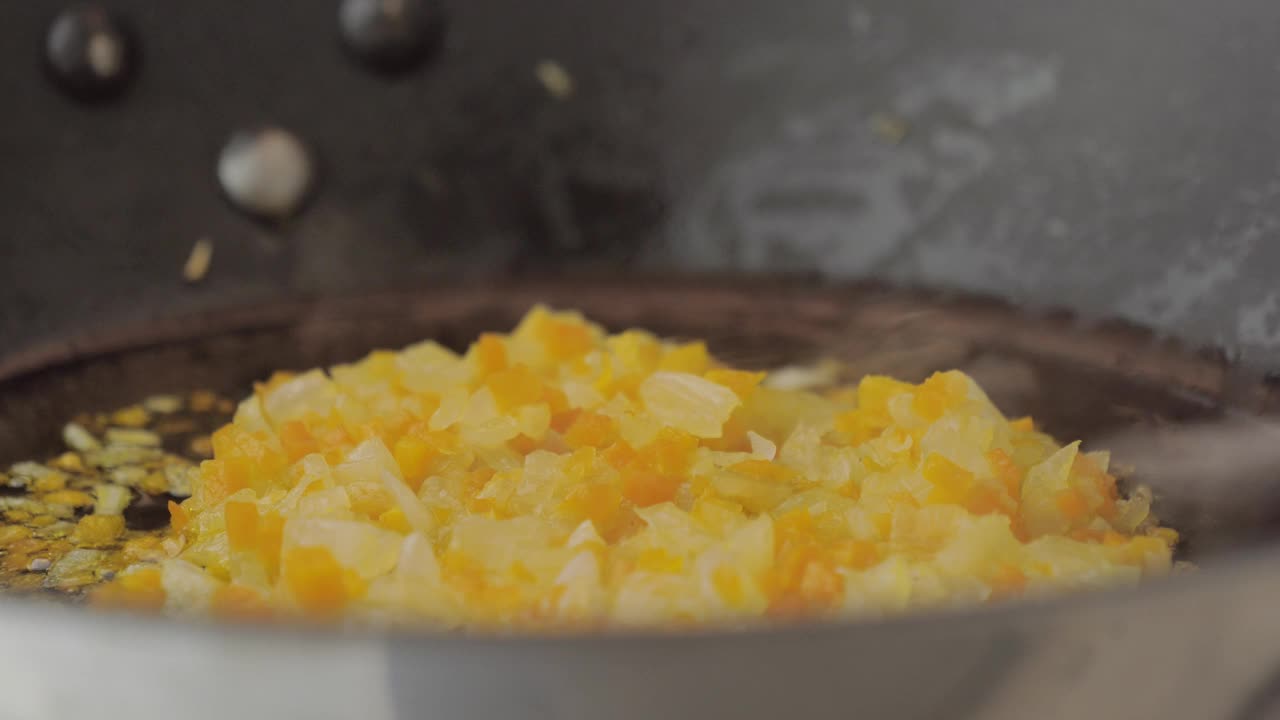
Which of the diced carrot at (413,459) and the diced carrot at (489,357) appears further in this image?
the diced carrot at (489,357)

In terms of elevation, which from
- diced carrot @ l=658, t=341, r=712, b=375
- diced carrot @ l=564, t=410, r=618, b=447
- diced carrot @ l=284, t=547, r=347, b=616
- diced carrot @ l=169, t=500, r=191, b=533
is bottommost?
diced carrot @ l=284, t=547, r=347, b=616

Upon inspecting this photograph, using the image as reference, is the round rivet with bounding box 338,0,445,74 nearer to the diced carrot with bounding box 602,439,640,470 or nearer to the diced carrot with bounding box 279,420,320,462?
the diced carrot with bounding box 279,420,320,462

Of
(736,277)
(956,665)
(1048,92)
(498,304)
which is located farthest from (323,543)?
(1048,92)

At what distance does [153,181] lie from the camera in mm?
1234

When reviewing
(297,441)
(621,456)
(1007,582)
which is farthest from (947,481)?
(297,441)

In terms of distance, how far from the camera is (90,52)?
1173mm

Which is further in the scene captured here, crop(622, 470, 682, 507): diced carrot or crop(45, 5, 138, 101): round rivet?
crop(45, 5, 138, 101): round rivet

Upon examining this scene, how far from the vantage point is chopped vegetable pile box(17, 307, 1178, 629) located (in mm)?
562

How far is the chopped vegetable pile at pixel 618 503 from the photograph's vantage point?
0.56 metres

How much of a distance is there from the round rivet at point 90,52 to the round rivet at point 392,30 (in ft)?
0.75

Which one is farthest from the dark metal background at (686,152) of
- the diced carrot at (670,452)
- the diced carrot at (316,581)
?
the diced carrot at (316,581)

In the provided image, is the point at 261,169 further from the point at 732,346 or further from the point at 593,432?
the point at 593,432

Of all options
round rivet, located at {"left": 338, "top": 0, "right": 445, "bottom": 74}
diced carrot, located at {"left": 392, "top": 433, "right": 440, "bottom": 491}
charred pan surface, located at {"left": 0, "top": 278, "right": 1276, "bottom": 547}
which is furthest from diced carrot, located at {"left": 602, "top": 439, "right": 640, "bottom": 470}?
round rivet, located at {"left": 338, "top": 0, "right": 445, "bottom": 74}

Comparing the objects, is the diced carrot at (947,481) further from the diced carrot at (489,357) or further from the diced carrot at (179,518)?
the diced carrot at (179,518)
